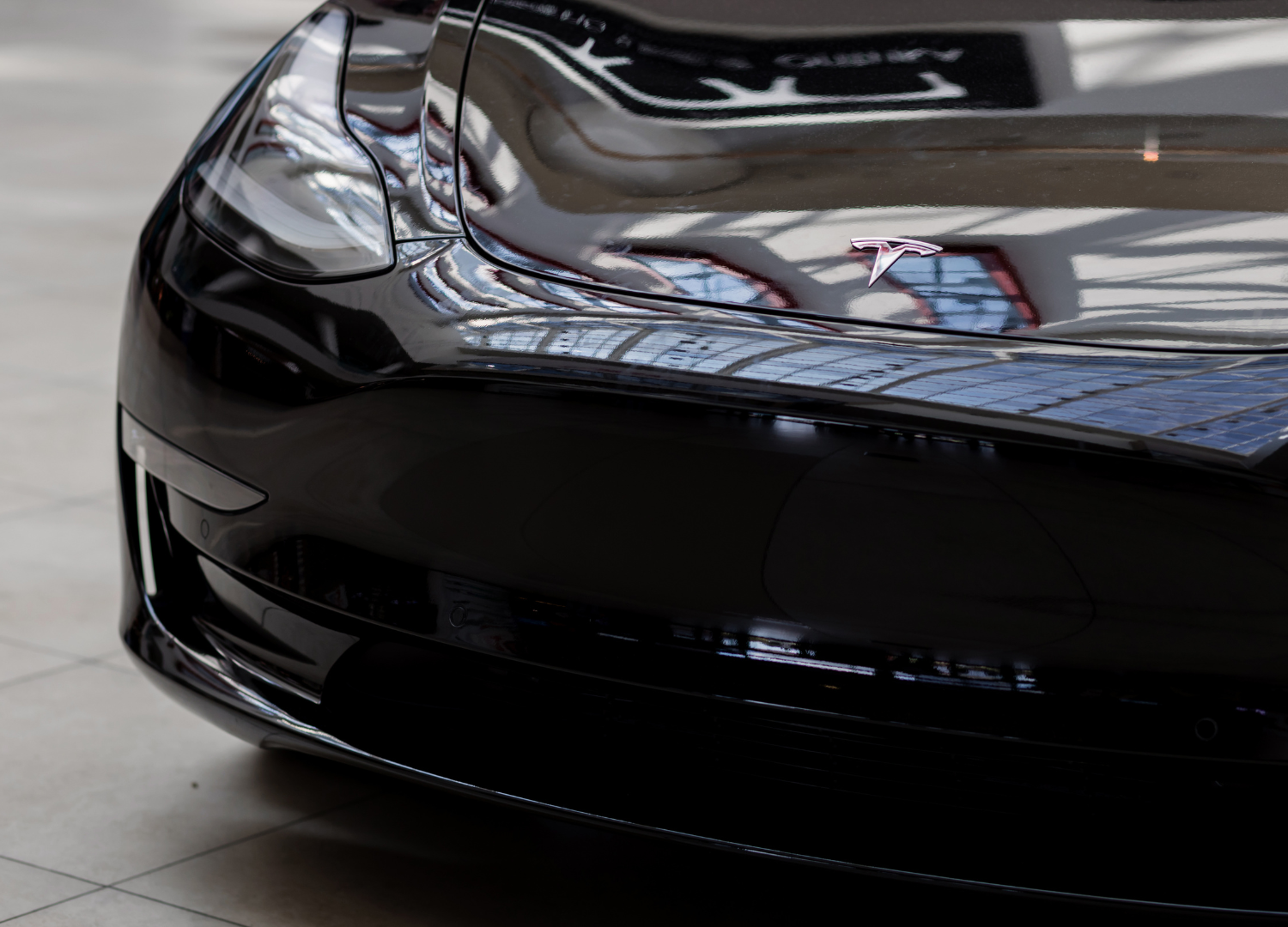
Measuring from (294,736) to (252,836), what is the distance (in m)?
0.37

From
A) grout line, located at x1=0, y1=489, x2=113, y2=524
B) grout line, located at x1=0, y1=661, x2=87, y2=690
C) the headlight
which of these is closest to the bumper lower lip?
the headlight

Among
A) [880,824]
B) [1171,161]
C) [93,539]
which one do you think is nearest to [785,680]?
[880,824]

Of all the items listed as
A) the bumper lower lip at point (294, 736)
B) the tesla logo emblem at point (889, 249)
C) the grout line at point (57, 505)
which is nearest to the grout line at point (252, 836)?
the bumper lower lip at point (294, 736)

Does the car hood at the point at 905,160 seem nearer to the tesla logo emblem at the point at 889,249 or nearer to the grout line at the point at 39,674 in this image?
the tesla logo emblem at the point at 889,249

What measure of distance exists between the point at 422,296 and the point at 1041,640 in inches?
24.3

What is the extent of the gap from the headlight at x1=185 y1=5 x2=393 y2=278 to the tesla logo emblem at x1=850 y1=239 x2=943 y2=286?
0.44 metres

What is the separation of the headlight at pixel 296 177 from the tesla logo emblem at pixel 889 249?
1.44 feet

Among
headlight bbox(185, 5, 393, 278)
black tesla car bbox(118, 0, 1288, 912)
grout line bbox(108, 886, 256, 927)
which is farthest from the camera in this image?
grout line bbox(108, 886, 256, 927)

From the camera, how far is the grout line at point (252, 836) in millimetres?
1740

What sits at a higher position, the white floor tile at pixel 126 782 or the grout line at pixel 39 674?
the grout line at pixel 39 674

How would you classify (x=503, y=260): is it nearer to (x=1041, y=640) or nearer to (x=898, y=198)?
(x=898, y=198)

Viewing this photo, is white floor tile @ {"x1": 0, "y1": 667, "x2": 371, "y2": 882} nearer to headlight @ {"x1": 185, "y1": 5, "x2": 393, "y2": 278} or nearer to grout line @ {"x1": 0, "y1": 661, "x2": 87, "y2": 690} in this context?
grout line @ {"x1": 0, "y1": 661, "x2": 87, "y2": 690}

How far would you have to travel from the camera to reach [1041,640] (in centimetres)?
125

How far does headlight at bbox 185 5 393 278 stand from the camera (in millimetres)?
1533
